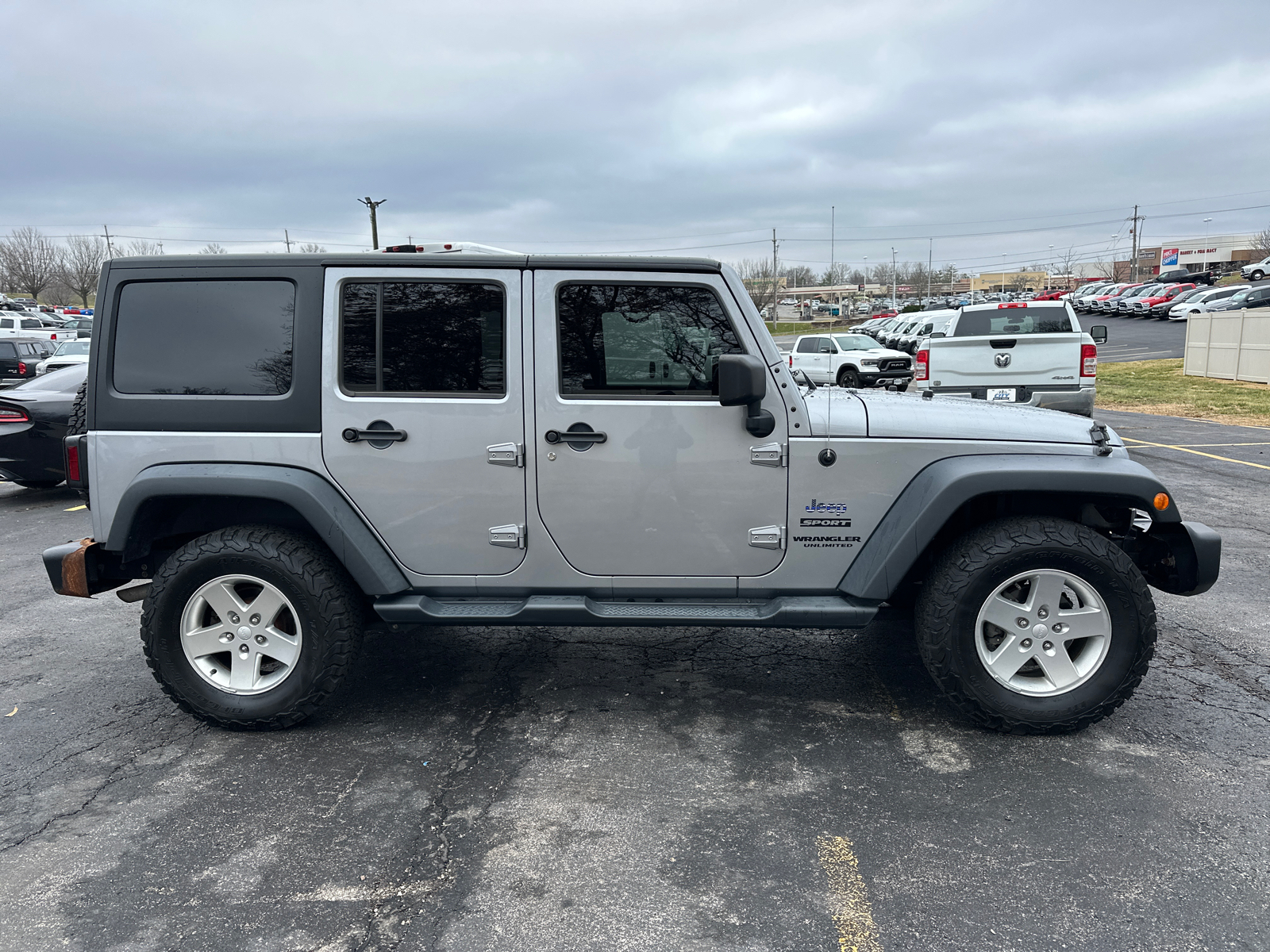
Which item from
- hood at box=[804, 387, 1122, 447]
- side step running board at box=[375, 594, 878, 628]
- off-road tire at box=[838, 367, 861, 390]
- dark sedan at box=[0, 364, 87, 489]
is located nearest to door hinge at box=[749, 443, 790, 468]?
hood at box=[804, 387, 1122, 447]

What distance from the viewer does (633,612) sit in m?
3.85

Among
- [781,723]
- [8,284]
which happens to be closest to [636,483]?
[781,723]

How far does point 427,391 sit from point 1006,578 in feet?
8.17

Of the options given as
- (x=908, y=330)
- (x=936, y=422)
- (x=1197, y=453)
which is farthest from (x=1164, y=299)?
(x=936, y=422)

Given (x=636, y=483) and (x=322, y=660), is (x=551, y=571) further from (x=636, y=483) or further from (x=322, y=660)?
(x=322, y=660)

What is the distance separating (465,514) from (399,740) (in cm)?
99

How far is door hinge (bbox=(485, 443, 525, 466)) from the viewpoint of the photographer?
3.81m

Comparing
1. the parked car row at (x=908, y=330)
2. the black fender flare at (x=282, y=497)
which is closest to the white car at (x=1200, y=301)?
the parked car row at (x=908, y=330)

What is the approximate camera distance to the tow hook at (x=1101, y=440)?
3781 millimetres

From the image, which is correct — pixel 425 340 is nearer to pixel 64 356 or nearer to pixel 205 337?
pixel 205 337

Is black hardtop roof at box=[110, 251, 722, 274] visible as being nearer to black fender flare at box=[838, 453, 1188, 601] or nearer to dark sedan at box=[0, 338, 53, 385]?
black fender flare at box=[838, 453, 1188, 601]

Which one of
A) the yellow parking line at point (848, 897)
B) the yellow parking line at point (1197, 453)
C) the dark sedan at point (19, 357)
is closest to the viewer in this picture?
the yellow parking line at point (848, 897)

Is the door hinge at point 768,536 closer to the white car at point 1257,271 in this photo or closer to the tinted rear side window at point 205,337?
the tinted rear side window at point 205,337

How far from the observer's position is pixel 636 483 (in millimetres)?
3822
